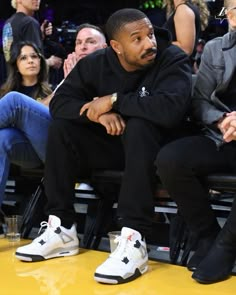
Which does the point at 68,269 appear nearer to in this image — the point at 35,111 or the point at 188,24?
the point at 35,111

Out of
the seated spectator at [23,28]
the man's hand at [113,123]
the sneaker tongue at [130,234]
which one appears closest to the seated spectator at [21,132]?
the man's hand at [113,123]

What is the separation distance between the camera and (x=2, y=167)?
2.39 m

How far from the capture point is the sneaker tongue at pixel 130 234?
76.9 inches

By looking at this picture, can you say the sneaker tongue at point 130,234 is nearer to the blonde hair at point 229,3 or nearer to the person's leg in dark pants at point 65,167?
the person's leg in dark pants at point 65,167

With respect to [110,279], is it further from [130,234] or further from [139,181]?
[139,181]

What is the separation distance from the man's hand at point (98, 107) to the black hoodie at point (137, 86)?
3 cm

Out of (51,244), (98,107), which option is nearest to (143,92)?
(98,107)

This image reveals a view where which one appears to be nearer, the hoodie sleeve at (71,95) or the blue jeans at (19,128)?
the hoodie sleeve at (71,95)

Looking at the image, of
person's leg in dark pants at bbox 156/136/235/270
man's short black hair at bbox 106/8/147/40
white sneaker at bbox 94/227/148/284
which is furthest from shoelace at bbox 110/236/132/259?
man's short black hair at bbox 106/8/147/40

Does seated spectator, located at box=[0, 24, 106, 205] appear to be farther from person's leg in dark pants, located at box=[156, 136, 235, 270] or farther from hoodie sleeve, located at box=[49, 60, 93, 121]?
person's leg in dark pants, located at box=[156, 136, 235, 270]

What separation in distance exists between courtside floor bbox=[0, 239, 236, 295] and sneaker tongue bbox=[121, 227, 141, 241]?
0.46ft

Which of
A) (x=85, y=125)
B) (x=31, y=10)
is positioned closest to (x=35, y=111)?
(x=85, y=125)

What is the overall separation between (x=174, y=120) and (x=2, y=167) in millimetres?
783

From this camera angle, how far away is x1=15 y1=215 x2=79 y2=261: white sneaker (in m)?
2.17
